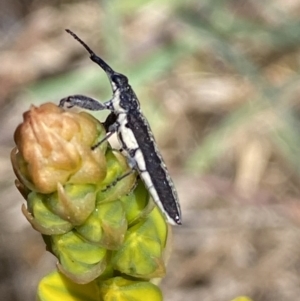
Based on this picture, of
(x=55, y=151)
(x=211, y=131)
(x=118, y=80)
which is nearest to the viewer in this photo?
(x=55, y=151)

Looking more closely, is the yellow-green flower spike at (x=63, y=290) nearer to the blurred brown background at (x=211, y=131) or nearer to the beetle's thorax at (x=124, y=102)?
the beetle's thorax at (x=124, y=102)

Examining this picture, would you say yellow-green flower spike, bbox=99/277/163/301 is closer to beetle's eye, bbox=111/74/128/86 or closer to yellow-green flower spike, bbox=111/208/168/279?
yellow-green flower spike, bbox=111/208/168/279

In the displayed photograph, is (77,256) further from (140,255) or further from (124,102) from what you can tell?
(124,102)

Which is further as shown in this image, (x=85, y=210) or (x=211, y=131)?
(x=211, y=131)

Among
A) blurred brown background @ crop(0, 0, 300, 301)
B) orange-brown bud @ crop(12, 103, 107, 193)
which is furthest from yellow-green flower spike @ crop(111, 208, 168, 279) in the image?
blurred brown background @ crop(0, 0, 300, 301)

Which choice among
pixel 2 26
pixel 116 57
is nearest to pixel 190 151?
pixel 116 57

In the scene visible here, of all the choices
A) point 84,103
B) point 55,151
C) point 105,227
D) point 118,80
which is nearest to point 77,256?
point 105,227

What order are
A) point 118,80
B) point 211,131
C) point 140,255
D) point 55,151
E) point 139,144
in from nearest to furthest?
1. point 55,151
2. point 140,255
3. point 139,144
4. point 118,80
5. point 211,131
